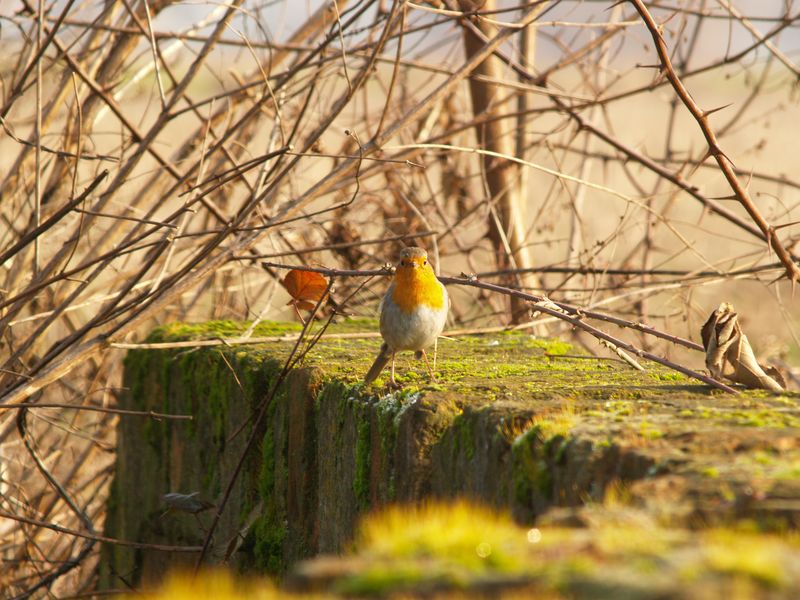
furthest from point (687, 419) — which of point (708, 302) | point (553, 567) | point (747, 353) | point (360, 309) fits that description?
point (708, 302)

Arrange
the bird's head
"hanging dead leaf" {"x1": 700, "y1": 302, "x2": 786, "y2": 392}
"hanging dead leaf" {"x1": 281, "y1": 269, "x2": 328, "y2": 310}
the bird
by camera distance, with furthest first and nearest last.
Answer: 1. "hanging dead leaf" {"x1": 281, "y1": 269, "x2": 328, "y2": 310}
2. the bird's head
3. the bird
4. "hanging dead leaf" {"x1": 700, "y1": 302, "x2": 786, "y2": 392}

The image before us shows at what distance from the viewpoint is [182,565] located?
3.67 metres

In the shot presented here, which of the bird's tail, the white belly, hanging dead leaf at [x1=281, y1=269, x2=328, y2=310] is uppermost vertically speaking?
hanging dead leaf at [x1=281, y1=269, x2=328, y2=310]

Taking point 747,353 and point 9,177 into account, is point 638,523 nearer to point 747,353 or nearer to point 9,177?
point 747,353

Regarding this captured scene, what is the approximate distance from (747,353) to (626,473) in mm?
960

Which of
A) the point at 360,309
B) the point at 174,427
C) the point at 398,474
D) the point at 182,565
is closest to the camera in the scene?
the point at 398,474

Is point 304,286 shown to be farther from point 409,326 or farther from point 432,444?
point 432,444

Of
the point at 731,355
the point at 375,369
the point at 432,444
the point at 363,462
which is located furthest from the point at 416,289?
the point at 731,355

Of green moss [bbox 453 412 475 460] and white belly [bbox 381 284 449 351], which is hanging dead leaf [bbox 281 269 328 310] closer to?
white belly [bbox 381 284 449 351]

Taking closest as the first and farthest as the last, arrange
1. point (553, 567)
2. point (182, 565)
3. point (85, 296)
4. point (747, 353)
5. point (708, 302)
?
point (553, 567), point (747, 353), point (182, 565), point (85, 296), point (708, 302)

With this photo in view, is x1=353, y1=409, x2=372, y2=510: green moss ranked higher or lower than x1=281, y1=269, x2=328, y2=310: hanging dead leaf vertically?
lower

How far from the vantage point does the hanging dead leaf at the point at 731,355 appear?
2.56 m

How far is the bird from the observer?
2.95m

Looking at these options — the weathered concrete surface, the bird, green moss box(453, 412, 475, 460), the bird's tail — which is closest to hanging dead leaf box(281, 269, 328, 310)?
the weathered concrete surface
